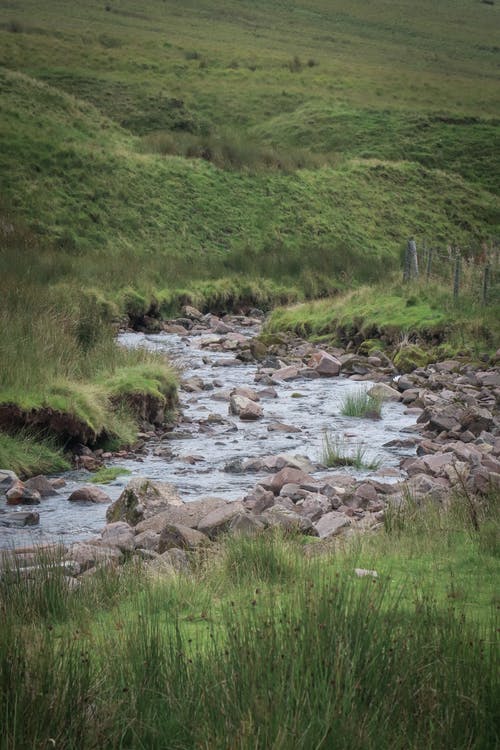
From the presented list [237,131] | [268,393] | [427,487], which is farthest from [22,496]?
[237,131]

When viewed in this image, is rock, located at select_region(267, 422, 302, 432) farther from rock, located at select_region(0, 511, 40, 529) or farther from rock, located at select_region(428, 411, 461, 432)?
rock, located at select_region(0, 511, 40, 529)

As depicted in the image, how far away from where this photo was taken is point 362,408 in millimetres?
12703

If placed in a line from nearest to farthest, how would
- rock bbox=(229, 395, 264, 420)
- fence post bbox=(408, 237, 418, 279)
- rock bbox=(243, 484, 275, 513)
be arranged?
rock bbox=(243, 484, 275, 513) → rock bbox=(229, 395, 264, 420) → fence post bbox=(408, 237, 418, 279)

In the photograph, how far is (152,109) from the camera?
1786 inches

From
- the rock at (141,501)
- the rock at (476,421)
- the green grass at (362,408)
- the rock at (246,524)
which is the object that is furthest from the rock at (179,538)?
the green grass at (362,408)

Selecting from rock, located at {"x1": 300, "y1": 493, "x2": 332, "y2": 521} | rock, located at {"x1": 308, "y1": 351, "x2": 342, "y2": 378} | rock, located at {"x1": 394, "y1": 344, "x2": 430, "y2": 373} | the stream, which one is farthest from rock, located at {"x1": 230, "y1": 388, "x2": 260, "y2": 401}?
rock, located at {"x1": 300, "y1": 493, "x2": 332, "y2": 521}

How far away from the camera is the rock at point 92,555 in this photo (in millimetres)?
5620

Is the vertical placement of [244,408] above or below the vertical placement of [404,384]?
above

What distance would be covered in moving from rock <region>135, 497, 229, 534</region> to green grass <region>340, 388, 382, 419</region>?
5.73 meters

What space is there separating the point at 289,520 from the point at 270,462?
304 centimetres

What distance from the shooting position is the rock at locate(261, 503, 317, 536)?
6.39 metres

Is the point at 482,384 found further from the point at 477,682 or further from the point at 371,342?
the point at 477,682

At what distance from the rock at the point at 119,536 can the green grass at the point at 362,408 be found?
619cm

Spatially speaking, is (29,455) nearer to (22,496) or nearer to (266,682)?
(22,496)
